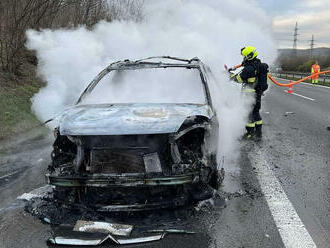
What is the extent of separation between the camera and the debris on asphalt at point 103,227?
3.61 m

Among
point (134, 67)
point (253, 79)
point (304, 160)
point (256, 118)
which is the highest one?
point (134, 67)

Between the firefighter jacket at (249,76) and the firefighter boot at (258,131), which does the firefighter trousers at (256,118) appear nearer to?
the firefighter boot at (258,131)

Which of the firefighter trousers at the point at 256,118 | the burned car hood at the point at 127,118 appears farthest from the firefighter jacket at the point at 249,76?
the burned car hood at the point at 127,118

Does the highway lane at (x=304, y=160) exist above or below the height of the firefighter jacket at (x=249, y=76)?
below

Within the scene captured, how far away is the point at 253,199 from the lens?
4.45m

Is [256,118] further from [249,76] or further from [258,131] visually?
[249,76]

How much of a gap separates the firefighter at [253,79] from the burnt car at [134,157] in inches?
141

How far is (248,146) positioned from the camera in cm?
731

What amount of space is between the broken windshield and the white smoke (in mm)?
1838

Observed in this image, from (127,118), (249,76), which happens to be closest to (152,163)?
(127,118)

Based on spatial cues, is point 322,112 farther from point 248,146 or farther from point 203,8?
point 248,146


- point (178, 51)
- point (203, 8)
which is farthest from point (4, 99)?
point (203, 8)

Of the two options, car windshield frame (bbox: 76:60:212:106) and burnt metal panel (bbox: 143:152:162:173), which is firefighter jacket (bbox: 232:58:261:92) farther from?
burnt metal panel (bbox: 143:152:162:173)

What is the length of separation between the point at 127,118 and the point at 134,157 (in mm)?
416
